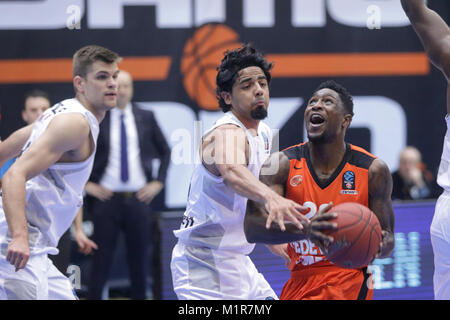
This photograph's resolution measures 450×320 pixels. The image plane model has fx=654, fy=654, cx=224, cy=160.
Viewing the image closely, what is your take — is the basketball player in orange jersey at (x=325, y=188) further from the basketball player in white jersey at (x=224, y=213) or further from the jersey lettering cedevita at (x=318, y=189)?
the basketball player in white jersey at (x=224, y=213)

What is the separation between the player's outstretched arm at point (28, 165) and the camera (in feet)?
11.5

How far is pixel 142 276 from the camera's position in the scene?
20.3ft

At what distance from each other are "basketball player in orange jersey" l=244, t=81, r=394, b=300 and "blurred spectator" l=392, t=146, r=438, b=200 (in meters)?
3.38

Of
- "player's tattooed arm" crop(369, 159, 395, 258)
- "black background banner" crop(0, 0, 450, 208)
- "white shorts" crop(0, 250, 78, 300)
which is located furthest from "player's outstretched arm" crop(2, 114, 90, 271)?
"black background banner" crop(0, 0, 450, 208)

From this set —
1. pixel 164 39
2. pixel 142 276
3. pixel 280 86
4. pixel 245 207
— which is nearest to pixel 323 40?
pixel 280 86

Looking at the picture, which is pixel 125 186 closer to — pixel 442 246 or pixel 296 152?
pixel 296 152

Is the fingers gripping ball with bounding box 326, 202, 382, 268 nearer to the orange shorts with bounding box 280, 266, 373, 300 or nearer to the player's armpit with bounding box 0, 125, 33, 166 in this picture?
the orange shorts with bounding box 280, 266, 373, 300

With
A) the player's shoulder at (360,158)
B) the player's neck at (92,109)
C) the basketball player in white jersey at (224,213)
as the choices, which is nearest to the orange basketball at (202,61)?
the player's neck at (92,109)

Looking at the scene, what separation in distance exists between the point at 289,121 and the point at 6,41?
11.1ft

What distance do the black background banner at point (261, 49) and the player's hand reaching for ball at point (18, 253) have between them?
3.95 meters

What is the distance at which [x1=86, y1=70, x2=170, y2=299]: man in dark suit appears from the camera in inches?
243

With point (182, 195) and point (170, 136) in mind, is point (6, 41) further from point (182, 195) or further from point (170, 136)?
point (182, 195)

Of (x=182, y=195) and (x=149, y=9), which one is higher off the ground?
(x=149, y=9)

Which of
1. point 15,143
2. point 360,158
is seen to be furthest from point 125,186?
point 360,158
